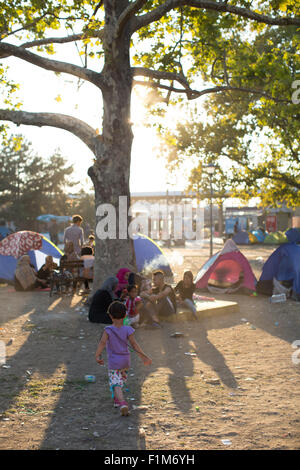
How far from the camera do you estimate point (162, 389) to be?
214 inches

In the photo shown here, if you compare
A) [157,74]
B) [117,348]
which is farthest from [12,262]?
[117,348]

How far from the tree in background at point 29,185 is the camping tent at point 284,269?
3399 cm

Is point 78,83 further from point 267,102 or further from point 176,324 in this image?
point 176,324

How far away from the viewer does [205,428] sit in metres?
4.31

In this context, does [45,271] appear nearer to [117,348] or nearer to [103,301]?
[103,301]

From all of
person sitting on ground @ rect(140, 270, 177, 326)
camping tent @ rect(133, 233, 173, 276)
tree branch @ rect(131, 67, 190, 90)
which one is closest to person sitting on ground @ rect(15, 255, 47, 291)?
camping tent @ rect(133, 233, 173, 276)

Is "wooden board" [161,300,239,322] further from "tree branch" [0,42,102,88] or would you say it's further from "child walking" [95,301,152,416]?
"tree branch" [0,42,102,88]

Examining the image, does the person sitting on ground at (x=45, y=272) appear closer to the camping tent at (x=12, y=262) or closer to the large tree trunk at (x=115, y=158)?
the camping tent at (x=12, y=262)

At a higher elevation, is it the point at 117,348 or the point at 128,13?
the point at 128,13

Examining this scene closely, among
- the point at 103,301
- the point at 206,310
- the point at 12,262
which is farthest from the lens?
the point at 12,262

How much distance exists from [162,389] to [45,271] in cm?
928

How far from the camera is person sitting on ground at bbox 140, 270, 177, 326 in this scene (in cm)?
895

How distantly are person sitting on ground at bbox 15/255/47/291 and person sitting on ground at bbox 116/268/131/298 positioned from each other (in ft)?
15.3

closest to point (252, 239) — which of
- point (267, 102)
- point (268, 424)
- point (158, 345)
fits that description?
point (267, 102)
